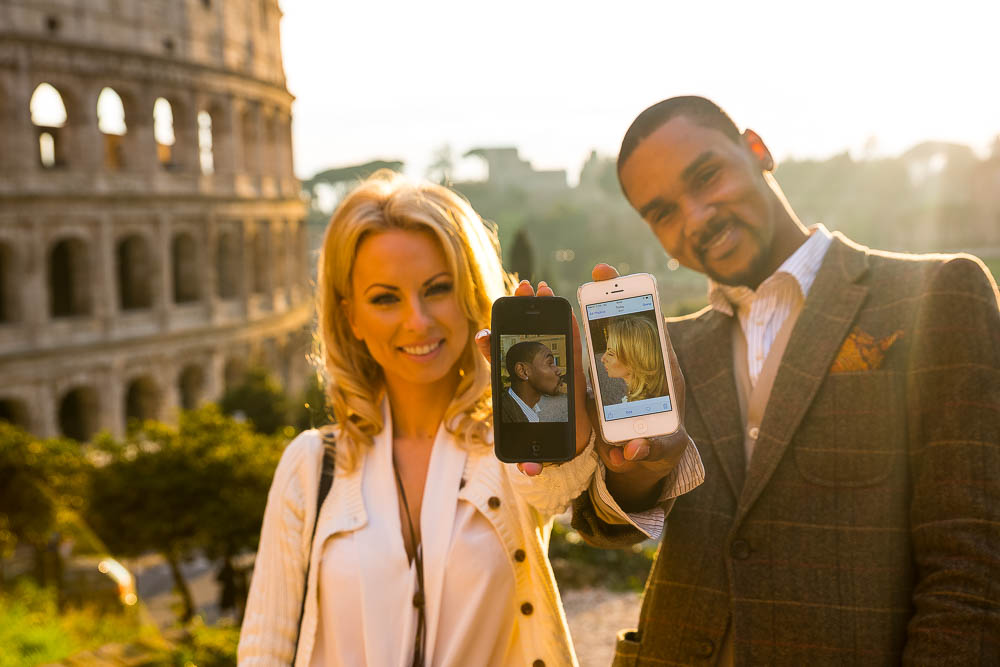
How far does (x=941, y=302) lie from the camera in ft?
7.91

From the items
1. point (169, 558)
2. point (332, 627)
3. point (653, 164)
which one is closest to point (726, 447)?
point (653, 164)

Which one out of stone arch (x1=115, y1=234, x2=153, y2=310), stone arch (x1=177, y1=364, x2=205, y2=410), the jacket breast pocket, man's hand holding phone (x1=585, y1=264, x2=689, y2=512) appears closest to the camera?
man's hand holding phone (x1=585, y1=264, x2=689, y2=512)

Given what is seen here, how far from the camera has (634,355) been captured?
90.1 inches

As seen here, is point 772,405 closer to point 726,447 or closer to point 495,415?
point 726,447

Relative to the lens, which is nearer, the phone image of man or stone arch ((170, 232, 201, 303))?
the phone image of man

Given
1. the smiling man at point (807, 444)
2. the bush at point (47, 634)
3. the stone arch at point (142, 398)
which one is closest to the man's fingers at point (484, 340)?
the smiling man at point (807, 444)

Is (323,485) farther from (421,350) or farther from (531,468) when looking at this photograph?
(531,468)

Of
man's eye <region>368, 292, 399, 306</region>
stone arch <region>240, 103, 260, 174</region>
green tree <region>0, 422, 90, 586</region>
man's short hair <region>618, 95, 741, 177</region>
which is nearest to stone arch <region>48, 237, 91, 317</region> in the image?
Answer: stone arch <region>240, 103, 260, 174</region>

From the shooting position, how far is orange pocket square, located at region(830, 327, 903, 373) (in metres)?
2.50

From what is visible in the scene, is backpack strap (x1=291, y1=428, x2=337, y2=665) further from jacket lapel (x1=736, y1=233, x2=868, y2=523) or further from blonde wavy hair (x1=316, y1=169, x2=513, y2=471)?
jacket lapel (x1=736, y1=233, x2=868, y2=523)

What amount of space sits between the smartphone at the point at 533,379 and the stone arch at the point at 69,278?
2839cm

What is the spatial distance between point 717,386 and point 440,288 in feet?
3.18

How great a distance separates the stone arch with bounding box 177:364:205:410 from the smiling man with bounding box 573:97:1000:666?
29.8 meters

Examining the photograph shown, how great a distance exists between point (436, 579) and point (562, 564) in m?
8.21
